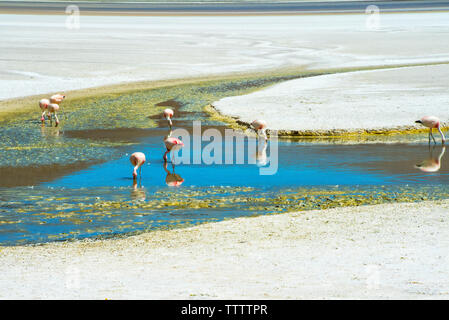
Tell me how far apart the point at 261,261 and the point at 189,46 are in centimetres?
3031

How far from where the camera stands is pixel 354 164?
44.6 ft

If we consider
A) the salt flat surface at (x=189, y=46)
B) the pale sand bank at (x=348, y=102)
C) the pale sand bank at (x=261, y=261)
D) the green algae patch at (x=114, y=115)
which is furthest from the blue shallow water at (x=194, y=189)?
the salt flat surface at (x=189, y=46)

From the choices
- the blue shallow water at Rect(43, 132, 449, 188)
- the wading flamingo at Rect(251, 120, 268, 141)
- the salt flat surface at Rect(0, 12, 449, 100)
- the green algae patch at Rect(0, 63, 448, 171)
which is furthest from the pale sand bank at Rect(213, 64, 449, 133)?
the salt flat surface at Rect(0, 12, 449, 100)

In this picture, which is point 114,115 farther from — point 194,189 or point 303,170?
point 194,189

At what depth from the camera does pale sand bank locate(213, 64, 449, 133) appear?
56.9ft

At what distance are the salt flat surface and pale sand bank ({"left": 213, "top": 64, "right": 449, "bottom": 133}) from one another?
5.82 metres

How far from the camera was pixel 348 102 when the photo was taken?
66.5ft

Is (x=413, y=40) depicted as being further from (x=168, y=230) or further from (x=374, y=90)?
(x=168, y=230)

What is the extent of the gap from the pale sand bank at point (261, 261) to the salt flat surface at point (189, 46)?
53.2 feet

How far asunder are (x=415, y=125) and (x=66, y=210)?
8862 mm

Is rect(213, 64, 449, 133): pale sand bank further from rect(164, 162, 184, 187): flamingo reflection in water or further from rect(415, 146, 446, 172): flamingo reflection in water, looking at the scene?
rect(164, 162, 184, 187): flamingo reflection in water

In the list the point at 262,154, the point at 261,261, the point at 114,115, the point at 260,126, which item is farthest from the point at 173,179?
the point at 114,115

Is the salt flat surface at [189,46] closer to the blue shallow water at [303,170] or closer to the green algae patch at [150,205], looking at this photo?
the blue shallow water at [303,170]

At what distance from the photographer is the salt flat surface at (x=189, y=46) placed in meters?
29.5
